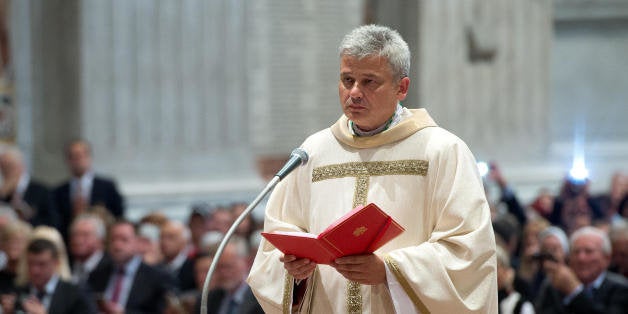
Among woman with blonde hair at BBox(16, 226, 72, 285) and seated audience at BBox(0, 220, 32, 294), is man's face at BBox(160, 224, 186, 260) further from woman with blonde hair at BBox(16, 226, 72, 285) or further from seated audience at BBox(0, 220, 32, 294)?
woman with blonde hair at BBox(16, 226, 72, 285)

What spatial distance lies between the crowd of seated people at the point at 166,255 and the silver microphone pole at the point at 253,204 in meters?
2.89

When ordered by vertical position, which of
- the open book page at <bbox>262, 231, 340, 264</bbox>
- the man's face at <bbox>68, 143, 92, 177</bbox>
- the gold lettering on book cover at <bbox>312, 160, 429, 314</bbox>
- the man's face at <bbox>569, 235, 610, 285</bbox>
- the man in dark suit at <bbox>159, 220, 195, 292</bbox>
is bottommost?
the man in dark suit at <bbox>159, 220, 195, 292</bbox>

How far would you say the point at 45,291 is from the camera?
762cm

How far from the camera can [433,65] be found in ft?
48.1

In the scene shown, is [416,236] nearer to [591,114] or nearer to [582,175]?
[582,175]

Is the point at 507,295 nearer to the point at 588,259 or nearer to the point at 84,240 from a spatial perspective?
the point at 588,259

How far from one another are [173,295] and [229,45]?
4.90 metres

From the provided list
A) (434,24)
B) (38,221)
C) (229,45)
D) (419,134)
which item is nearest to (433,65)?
(434,24)

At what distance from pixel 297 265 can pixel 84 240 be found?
15.9 ft

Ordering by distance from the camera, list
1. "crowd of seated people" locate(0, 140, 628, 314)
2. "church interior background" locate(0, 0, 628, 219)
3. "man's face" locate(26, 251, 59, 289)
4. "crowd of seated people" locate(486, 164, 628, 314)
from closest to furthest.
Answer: "crowd of seated people" locate(486, 164, 628, 314), "crowd of seated people" locate(0, 140, 628, 314), "man's face" locate(26, 251, 59, 289), "church interior background" locate(0, 0, 628, 219)

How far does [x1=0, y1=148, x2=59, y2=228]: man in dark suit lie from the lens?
965cm

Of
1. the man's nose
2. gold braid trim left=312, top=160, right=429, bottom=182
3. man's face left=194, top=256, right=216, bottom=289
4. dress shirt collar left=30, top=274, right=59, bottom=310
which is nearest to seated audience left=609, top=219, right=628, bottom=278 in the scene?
man's face left=194, top=256, right=216, bottom=289

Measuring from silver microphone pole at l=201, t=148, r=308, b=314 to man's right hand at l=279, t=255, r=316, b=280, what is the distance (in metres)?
0.19

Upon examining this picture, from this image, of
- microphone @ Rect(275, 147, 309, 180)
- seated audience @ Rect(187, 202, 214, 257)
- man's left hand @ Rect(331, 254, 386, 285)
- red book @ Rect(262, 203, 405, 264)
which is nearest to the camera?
red book @ Rect(262, 203, 405, 264)
